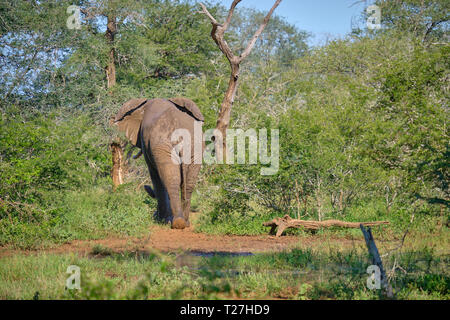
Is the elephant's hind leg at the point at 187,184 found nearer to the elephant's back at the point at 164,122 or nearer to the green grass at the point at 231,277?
the elephant's back at the point at 164,122

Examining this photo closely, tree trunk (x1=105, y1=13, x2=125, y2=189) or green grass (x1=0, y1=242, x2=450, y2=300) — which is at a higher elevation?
tree trunk (x1=105, y1=13, x2=125, y2=189)

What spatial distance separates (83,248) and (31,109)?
859cm

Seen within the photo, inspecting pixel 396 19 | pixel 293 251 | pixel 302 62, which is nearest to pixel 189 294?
pixel 293 251

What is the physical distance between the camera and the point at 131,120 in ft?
38.5

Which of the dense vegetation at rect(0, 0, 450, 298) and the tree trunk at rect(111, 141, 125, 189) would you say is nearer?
the dense vegetation at rect(0, 0, 450, 298)

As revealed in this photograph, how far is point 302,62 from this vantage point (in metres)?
23.9

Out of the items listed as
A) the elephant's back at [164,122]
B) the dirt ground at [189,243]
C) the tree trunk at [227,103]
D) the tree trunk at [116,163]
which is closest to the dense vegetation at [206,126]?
the dirt ground at [189,243]

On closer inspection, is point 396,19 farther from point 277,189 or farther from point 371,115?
point 277,189

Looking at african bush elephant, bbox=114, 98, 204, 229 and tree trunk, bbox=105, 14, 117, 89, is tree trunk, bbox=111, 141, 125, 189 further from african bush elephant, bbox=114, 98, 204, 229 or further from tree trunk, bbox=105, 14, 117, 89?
african bush elephant, bbox=114, 98, 204, 229

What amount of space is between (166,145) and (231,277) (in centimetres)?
444

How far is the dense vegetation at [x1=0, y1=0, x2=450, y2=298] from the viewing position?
9.38 meters

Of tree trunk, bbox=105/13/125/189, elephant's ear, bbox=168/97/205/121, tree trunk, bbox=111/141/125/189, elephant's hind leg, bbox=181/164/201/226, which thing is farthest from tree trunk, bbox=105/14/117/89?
elephant's hind leg, bbox=181/164/201/226

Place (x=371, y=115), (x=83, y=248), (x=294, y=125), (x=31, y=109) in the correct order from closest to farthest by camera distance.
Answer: (x=83, y=248)
(x=294, y=125)
(x=371, y=115)
(x=31, y=109)

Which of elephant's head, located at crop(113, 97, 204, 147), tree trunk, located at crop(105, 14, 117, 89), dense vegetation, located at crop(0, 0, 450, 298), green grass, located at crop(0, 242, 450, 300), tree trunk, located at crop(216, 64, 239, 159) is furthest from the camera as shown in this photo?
tree trunk, located at crop(105, 14, 117, 89)
